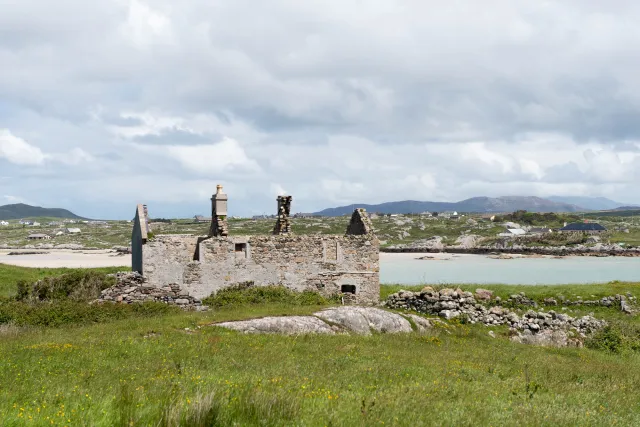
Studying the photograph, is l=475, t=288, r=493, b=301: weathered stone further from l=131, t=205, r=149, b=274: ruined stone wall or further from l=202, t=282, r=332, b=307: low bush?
l=131, t=205, r=149, b=274: ruined stone wall

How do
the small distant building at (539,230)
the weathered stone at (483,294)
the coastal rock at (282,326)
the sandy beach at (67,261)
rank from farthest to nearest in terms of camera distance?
the small distant building at (539,230) → the sandy beach at (67,261) → the weathered stone at (483,294) → the coastal rock at (282,326)

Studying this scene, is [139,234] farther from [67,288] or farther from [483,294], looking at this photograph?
[483,294]

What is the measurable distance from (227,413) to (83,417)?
192cm

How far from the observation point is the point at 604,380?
49.2ft

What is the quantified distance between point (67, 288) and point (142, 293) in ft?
15.1

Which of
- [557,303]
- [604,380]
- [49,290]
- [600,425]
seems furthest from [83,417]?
[557,303]

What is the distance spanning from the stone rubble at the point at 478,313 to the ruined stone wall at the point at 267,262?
215 cm

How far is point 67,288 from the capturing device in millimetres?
27578

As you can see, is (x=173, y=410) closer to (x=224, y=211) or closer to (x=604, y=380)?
(x=604, y=380)

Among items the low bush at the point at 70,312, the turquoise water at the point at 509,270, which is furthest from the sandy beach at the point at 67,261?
the low bush at the point at 70,312

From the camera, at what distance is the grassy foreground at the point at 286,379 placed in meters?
7.94

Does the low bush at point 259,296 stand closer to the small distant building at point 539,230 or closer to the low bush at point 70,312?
the low bush at point 70,312

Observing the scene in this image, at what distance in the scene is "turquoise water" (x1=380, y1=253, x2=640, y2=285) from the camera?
56.3m

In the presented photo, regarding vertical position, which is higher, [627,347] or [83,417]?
[83,417]
